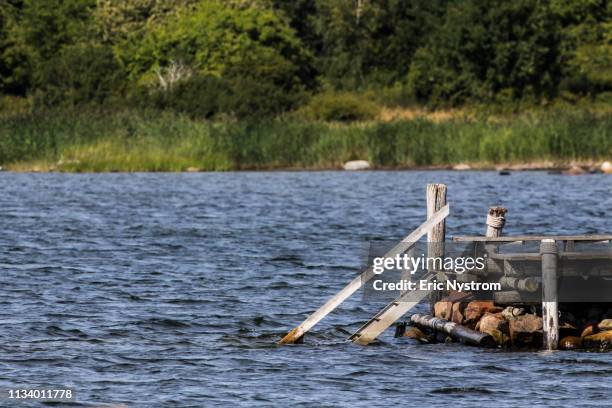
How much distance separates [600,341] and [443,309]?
6.99 feet

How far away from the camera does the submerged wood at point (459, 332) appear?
1734 cm

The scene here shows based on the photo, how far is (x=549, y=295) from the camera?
16.8 m

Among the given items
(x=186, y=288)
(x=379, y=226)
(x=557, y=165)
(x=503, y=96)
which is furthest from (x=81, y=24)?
(x=186, y=288)

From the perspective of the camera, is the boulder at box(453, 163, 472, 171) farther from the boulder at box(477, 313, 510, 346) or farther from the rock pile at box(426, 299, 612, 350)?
the boulder at box(477, 313, 510, 346)

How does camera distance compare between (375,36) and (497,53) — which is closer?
(497,53)

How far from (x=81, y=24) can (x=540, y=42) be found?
2895cm

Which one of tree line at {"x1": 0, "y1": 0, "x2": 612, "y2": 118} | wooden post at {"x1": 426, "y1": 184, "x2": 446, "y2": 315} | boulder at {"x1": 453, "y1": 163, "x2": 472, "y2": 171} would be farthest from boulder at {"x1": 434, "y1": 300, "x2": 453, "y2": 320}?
tree line at {"x1": 0, "y1": 0, "x2": 612, "y2": 118}

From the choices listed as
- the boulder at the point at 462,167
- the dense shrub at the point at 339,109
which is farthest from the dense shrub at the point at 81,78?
the boulder at the point at 462,167

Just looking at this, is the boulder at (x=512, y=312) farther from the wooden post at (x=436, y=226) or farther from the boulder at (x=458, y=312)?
the wooden post at (x=436, y=226)

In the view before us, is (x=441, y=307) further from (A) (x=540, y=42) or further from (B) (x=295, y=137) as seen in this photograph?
(A) (x=540, y=42)

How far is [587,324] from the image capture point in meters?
17.8

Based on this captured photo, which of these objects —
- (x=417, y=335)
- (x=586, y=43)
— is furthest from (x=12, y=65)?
(x=417, y=335)

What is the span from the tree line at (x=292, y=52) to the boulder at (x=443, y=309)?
57.9 metres

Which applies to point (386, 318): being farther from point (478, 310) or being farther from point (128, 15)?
point (128, 15)
